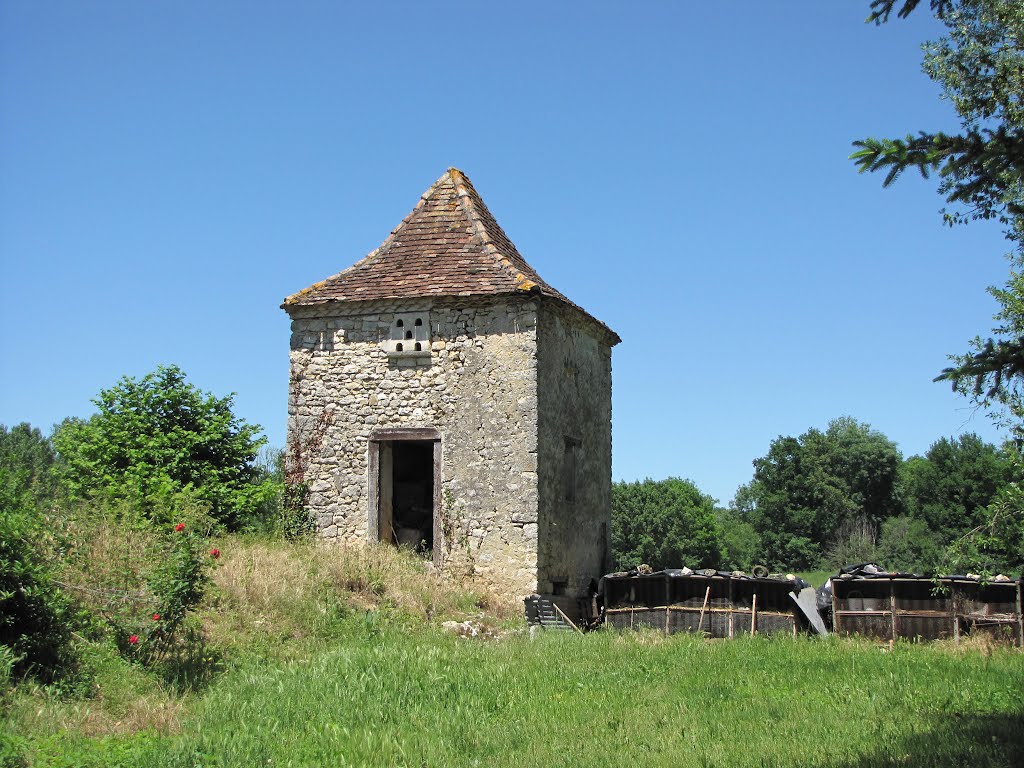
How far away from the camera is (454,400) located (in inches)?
656

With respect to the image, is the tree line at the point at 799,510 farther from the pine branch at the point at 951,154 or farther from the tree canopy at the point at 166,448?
the pine branch at the point at 951,154

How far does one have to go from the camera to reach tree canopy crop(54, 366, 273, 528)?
1633 cm

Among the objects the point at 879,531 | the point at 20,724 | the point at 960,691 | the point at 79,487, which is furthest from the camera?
the point at 879,531

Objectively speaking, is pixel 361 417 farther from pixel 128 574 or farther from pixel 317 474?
pixel 128 574

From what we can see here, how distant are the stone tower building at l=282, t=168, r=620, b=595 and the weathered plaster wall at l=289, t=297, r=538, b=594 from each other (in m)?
0.02

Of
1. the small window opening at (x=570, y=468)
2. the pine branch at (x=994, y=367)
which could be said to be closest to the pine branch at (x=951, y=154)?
the pine branch at (x=994, y=367)

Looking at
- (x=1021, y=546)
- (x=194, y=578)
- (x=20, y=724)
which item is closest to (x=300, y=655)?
(x=194, y=578)

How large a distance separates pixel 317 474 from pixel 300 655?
5.63 metres

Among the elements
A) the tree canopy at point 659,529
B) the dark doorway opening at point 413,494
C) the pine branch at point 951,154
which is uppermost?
the pine branch at point 951,154

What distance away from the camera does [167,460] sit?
16.6m

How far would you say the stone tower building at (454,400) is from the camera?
53.0ft

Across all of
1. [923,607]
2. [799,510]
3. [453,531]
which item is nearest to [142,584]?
[453,531]

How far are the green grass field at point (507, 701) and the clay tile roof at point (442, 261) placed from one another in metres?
5.53

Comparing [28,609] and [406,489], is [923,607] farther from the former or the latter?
[28,609]
